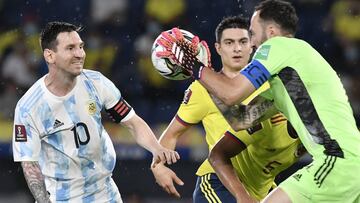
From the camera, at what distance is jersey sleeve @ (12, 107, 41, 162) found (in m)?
6.19

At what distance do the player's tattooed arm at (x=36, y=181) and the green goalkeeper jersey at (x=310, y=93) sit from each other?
5.43ft

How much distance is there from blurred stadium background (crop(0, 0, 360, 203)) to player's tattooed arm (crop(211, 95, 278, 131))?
470 cm

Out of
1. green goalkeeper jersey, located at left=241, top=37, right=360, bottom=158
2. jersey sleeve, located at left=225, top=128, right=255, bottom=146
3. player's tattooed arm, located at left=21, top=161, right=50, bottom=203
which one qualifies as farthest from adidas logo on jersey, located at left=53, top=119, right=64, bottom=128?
green goalkeeper jersey, located at left=241, top=37, right=360, bottom=158

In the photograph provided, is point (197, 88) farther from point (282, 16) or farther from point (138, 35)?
point (138, 35)

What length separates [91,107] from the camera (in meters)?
Result: 6.45

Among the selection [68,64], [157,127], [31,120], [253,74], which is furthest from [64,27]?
[157,127]

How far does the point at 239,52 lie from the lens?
7219 millimetres

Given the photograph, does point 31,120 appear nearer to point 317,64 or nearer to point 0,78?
point 317,64

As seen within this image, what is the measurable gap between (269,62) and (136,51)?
23.7 ft

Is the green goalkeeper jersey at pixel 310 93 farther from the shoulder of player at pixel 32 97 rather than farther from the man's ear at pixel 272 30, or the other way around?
the shoulder of player at pixel 32 97

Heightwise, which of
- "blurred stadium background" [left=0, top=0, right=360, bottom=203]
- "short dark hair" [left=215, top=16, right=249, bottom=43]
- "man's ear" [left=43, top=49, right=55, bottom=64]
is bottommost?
"blurred stadium background" [left=0, top=0, right=360, bottom=203]

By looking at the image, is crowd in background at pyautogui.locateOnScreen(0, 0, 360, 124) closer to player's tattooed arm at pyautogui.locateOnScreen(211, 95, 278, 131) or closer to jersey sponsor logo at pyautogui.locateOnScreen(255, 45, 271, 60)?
player's tattooed arm at pyautogui.locateOnScreen(211, 95, 278, 131)

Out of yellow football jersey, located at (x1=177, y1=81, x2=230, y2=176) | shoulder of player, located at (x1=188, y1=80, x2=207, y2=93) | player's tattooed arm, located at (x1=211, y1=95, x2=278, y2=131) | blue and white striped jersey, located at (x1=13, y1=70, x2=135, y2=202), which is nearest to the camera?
player's tattooed arm, located at (x1=211, y1=95, x2=278, y2=131)

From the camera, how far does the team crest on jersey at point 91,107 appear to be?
6.44m
